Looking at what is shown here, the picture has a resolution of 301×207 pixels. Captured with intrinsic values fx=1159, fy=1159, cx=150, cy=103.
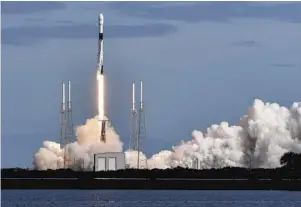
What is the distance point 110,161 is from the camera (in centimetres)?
17825

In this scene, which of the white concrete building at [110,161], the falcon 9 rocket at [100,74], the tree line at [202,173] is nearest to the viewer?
the falcon 9 rocket at [100,74]

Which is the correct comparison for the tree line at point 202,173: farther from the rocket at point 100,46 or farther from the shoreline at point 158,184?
the rocket at point 100,46

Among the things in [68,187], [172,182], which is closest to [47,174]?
[68,187]

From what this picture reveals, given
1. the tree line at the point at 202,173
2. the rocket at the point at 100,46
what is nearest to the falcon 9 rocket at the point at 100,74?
the rocket at the point at 100,46

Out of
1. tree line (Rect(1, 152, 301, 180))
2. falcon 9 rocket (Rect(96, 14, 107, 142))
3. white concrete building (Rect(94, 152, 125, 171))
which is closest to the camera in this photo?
falcon 9 rocket (Rect(96, 14, 107, 142))

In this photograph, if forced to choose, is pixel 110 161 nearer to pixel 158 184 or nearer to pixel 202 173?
pixel 158 184

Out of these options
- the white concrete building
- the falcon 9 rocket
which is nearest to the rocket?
the falcon 9 rocket

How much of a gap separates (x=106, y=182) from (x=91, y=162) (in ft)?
13.0

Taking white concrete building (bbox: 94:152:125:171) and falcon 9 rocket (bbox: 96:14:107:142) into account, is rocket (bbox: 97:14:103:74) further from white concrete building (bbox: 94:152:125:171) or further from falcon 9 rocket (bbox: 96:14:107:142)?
white concrete building (bbox: 94:152:125:171)

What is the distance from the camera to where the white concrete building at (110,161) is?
579 ft

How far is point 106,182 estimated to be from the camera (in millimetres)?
180125

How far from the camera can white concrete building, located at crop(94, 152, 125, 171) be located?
579 feet

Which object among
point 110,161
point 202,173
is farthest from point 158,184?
Answer: point 110,161
